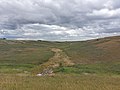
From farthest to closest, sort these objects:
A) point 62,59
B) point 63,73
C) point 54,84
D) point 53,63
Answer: point 62,59, point 53,63, point 63,73, point 54,84

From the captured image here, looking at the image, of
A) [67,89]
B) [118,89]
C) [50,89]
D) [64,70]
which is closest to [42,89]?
[50,89]

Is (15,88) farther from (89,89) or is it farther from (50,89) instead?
(89,89)

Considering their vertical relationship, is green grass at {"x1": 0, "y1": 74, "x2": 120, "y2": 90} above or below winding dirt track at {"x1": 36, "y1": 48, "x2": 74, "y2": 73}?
above

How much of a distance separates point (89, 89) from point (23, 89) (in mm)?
4145

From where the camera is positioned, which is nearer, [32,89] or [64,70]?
[32,89]

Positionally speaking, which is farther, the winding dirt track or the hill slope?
the hill slope

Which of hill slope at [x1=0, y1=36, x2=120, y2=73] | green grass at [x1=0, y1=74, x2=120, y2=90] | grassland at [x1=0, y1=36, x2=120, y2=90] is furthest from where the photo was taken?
hill slope at [x1=0, y1=36, x2=120, y2=73]

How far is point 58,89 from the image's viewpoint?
14.4 meters

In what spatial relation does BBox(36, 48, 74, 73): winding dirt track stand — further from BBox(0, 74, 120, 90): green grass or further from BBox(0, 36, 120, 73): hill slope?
BBox(0, 74, 120, 90): green grass

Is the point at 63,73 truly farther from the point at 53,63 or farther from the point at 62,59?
the point at 62,59

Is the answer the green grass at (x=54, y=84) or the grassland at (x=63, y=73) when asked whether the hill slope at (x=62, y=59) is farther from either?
the green grass at (x=54, y=84)

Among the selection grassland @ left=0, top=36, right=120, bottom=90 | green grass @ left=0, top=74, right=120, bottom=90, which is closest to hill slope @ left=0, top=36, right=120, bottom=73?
grassland @ left=0, top=36, right=120, bottom=90

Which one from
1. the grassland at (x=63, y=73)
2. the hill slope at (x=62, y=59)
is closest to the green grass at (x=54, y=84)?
the grassland at (x=63, y=73)

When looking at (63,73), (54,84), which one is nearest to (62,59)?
(63,73)
